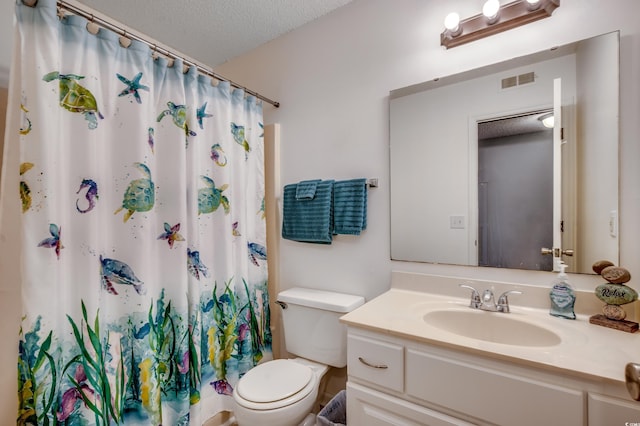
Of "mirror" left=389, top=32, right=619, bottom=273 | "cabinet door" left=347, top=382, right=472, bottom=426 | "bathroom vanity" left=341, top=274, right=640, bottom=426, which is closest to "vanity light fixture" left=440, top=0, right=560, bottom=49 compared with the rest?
"mirror" left=389, top=32, right=619, bottom=273

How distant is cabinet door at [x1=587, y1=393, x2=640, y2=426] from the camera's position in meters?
0.73

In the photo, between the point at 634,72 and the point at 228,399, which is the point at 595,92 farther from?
the point at 228,399

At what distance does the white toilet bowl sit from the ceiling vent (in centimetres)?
169

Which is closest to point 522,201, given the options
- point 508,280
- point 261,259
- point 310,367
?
point 508,280

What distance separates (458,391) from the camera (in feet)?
3.10

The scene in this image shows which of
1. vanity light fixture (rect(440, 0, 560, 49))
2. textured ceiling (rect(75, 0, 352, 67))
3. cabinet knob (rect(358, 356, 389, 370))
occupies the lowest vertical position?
cabinet knob (rect(358, 356, 389, 370))

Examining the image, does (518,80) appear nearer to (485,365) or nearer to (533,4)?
(533,4)

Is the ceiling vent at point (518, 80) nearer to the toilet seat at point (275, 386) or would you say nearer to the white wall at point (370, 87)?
the white wall at point (370, 87)

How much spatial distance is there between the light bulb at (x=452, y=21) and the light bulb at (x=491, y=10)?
11 cm

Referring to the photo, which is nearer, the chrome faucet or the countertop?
the countertop

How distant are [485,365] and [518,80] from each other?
120 centimetres

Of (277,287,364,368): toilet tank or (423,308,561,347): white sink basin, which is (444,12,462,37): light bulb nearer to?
(423,308,561,347): white sink basin

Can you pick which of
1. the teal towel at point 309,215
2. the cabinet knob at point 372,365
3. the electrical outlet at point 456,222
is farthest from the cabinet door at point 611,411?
the teal towel at point 309,215

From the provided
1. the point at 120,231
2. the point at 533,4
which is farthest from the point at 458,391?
the point at 533,4
